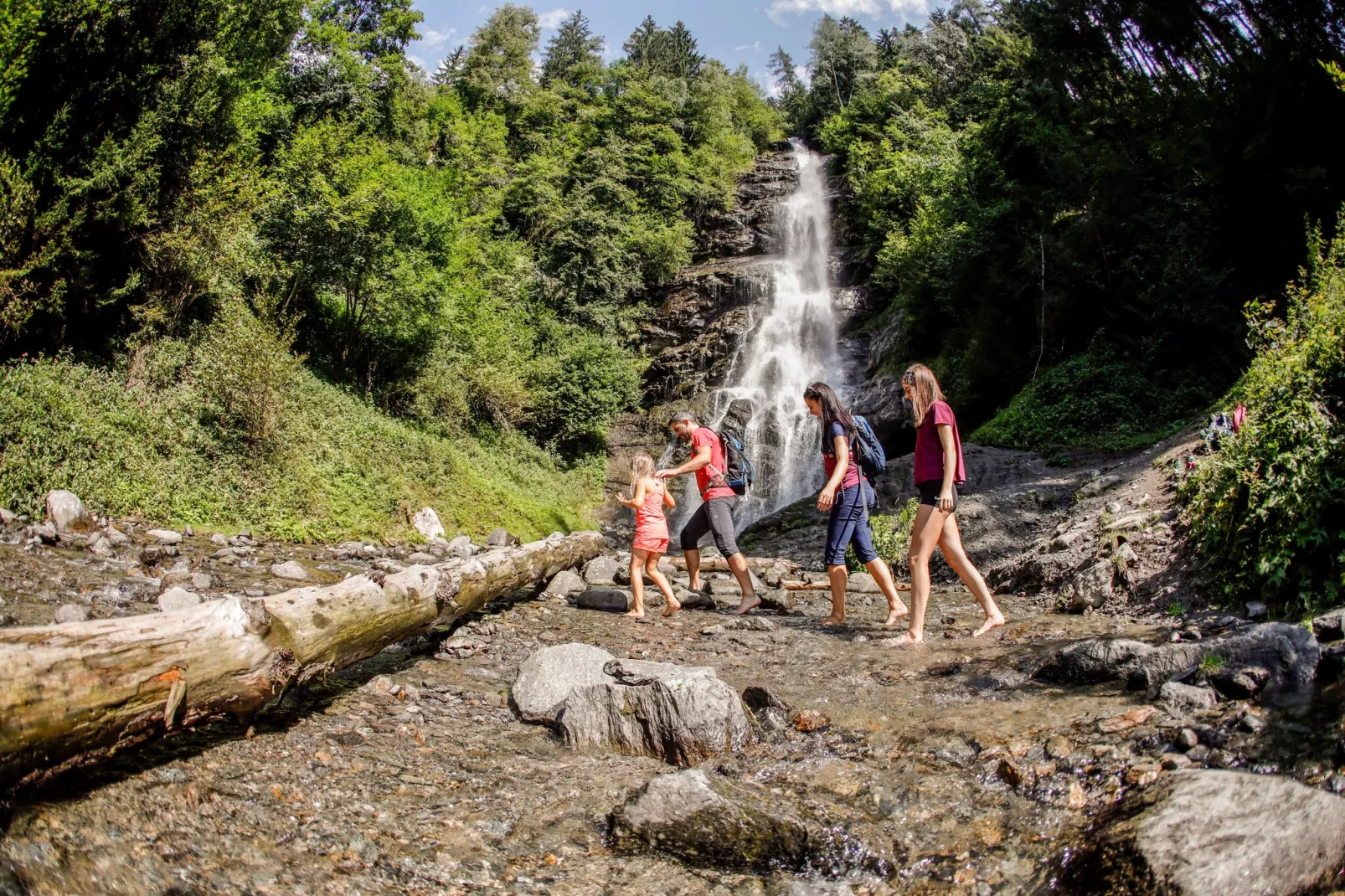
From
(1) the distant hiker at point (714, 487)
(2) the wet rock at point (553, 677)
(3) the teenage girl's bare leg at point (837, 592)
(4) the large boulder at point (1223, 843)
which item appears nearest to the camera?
(4) the large boulder at point (1223, 843)

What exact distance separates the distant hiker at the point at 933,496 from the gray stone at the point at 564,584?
178 inches

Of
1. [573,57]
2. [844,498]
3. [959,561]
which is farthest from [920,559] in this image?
[573,57]

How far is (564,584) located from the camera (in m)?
9.52

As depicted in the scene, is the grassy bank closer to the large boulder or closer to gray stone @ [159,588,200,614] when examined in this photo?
gray stone @ [159,588,200,614]

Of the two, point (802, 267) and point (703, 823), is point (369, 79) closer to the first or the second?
point (802, 267)

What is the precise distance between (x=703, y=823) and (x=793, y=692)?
210cm

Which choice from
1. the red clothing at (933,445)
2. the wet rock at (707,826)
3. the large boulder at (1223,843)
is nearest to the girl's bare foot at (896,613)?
the red clothing at (933,445)

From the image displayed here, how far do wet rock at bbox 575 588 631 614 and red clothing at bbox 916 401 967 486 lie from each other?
392 centimetres

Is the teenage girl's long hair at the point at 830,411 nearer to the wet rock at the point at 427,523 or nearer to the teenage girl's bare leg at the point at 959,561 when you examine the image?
the teenage girl's bare leg at the point at 959,561

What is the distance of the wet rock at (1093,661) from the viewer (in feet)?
14.0

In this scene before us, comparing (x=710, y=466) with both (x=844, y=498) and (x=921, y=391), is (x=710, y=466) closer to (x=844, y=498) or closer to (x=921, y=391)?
(x=844, y=498)

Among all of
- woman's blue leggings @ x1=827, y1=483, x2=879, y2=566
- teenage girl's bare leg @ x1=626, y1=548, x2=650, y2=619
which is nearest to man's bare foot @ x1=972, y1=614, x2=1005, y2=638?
woman's blue leggings @ x1=827, y1=483, x2=879, y2=566

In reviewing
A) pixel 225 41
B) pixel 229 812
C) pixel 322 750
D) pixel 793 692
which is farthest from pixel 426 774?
pixel 225 41

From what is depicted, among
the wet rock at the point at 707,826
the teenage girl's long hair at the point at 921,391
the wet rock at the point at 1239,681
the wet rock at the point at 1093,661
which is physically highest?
the teenage girl's long hair at the point at 921,391
